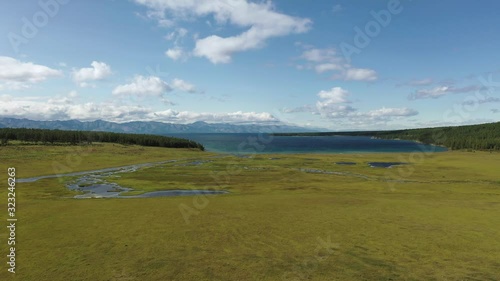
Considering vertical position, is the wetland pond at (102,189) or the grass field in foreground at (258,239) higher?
the grass field in foreground at (258,239)

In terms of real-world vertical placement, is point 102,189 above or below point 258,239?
below

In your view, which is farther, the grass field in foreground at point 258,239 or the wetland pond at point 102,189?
the wetland pond at point 102,189

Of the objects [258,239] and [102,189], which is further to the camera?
[102,189]

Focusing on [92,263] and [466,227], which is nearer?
[92,263]

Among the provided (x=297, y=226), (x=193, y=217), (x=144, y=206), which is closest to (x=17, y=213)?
(x=144, y=206)

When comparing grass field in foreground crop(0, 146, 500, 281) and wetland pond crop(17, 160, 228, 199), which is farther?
wetland pond crop(17, 160, 228, 199)

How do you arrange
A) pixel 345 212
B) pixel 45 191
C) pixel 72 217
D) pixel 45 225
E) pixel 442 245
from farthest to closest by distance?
1. pixel 45 191
2. pixel 345 212
3. pixel 72 217
4. pixel 45 225
5. pixel 442 245

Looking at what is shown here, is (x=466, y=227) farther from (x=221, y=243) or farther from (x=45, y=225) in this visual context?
(x=45, y=225)

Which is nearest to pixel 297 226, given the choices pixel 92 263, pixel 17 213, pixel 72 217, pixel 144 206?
pixel 92 263

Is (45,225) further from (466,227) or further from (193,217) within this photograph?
(466,227)

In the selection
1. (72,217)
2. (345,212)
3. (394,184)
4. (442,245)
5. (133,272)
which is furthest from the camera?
(394,184)

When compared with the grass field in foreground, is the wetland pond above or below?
below
